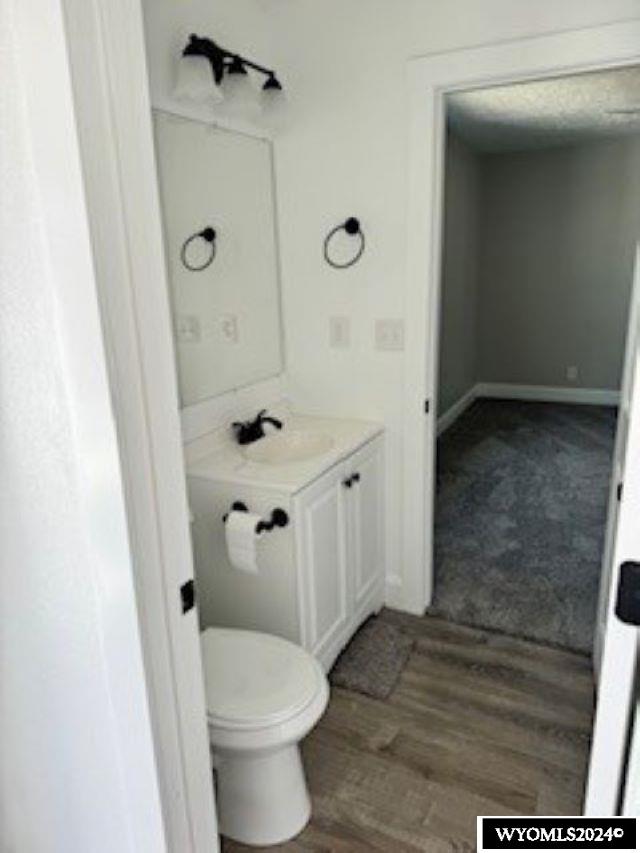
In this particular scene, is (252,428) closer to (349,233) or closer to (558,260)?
(349,233)

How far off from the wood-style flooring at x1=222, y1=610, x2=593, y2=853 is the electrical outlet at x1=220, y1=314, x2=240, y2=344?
140 cm

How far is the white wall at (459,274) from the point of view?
4.89 meters

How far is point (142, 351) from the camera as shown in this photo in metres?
0.88

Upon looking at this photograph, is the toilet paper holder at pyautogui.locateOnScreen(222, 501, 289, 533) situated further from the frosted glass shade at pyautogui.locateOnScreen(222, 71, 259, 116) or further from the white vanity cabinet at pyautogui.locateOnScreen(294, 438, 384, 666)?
the frosted glass shade at pyautogui.locateOnScreen(222, 71, 259, 116)

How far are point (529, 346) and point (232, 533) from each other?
4876 millimetres

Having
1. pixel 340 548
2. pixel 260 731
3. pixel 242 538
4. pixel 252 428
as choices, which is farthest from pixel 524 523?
pixel 260 731

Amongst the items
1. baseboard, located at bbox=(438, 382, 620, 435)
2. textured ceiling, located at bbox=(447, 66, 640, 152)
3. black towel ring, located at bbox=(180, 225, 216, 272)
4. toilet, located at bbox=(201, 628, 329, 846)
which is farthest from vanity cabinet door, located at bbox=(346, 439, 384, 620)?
baseboard, located at bbox=(438, 382, 620, 435)

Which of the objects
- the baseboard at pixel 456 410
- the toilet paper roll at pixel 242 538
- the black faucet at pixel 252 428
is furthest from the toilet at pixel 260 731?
the baseboard at pixel 456 410

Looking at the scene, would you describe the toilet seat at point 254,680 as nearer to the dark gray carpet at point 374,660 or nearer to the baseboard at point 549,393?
the dark gray carpet at point 374,660

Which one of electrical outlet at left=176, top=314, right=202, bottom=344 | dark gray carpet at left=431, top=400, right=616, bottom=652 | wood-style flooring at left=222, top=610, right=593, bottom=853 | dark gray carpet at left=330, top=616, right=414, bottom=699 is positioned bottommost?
wood-style flooring at left=222, top=610, right=593, bottom=853

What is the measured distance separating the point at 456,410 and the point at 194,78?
4.16 meters

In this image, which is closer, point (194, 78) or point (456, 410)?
point (194, 78)

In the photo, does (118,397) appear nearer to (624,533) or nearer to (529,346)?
(624,533)

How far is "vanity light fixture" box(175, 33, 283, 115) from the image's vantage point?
76.4 inches
